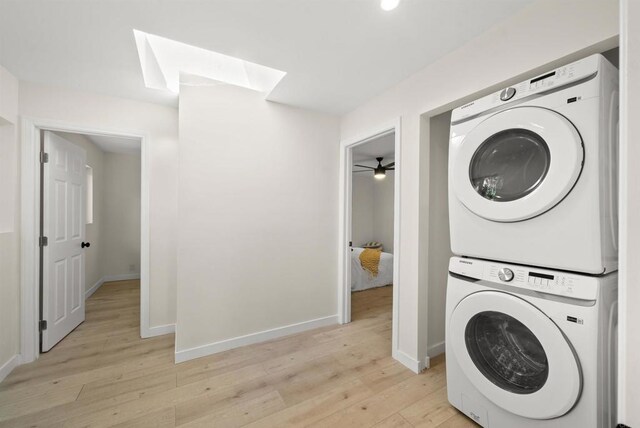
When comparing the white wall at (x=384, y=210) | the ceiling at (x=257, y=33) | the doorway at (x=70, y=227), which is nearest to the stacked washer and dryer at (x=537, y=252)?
the ceiling at (x=257, y=33)

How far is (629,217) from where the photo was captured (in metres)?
0.77

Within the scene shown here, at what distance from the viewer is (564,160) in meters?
1.10

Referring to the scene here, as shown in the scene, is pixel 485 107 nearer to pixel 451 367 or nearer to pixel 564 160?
pixel 564 160

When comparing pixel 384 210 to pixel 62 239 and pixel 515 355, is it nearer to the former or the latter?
pixel 515 355

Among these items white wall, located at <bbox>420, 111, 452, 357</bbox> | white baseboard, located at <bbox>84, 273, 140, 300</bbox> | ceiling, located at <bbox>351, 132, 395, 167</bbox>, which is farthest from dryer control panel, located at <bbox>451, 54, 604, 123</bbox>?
white baseboard, located at <bbox>84, 273, 140, 300</bbox>

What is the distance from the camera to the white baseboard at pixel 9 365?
186 cm

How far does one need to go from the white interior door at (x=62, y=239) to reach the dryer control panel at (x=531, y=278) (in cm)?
325

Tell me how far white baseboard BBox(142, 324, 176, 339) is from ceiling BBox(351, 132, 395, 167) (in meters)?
3.08

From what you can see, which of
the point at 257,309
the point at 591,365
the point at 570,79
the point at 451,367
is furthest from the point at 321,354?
the point at 570,79

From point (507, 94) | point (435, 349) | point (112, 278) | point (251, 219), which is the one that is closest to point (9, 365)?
point (251, 219)

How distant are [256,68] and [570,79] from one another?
2.12 metres

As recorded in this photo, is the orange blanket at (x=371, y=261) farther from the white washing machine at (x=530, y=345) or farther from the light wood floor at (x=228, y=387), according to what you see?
the white washing machine at (x=530, y=345)

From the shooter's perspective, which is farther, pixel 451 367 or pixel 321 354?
pixel 321 354

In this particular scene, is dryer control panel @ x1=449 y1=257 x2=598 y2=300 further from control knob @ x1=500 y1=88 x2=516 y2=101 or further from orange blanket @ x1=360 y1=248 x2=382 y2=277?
orange blanket @ x1=360 y1=248 x2=382 y2=277
